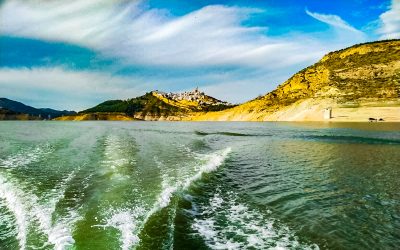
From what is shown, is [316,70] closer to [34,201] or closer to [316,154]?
[316,154]

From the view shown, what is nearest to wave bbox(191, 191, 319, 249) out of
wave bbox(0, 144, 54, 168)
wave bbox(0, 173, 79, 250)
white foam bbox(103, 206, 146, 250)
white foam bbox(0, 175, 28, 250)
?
white foam bbox(103, 206, 146, 250)

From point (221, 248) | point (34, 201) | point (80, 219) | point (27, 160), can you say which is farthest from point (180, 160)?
point (221, 248)

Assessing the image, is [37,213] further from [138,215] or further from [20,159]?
[20,159]

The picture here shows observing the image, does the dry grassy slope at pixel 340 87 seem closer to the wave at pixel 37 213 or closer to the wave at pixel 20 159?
the wave at pixel 20 159

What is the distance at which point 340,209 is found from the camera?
45.1 feet

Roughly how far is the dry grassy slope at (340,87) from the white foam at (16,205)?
389ft

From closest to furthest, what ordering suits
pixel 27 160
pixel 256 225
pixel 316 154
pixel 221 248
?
pixel 221 248 → pixel 256 225 → pixel 27 160 → pixel 316 154

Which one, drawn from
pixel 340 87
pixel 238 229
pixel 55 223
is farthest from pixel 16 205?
pixel 340 87

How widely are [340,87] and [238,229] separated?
150 m

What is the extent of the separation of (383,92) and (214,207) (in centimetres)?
13287

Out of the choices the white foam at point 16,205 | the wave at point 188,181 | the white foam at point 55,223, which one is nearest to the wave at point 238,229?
the wave at point 188,181

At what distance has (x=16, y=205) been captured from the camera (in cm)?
1434

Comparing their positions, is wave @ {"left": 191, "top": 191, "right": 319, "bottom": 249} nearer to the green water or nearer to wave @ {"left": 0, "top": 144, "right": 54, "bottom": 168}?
the green water

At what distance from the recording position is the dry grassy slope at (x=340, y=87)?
130000 mm
